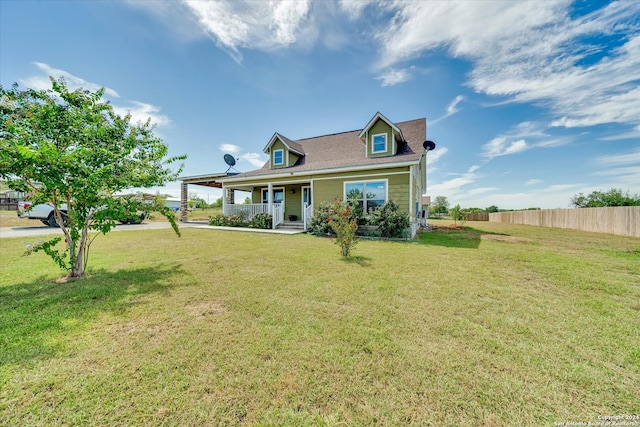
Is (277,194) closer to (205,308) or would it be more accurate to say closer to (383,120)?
(383,120)

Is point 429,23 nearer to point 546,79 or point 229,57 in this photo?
point 546,79

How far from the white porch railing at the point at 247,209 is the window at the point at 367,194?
5.50 metres

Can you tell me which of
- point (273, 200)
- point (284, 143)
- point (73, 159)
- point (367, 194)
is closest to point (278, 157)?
point (284, 143)

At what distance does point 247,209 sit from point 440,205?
170 ft

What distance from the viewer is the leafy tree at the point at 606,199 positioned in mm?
24266

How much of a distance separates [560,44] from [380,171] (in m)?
8.21

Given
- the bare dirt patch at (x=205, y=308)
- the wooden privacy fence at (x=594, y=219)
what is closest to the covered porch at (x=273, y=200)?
the bare dirt patch at (x=205, y=308)

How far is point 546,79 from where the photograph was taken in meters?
9.87

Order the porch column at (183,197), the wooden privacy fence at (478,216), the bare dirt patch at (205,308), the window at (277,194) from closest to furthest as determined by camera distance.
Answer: the bare dirt patch at (205,308) → the window at (277,194) → the porch column at (183,197) → the wooden privacy fence at (478,216)

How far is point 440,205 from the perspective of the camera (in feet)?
176

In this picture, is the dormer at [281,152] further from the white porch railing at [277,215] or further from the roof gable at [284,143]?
the white porch railing at [277,215]

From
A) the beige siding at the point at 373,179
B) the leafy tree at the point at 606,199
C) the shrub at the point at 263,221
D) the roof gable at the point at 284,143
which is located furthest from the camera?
the leafy tree at the point at 606,199

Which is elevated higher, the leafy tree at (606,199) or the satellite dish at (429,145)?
the satellite dish at (429,145)

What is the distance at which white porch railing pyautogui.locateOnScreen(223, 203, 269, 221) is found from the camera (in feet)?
46.1
